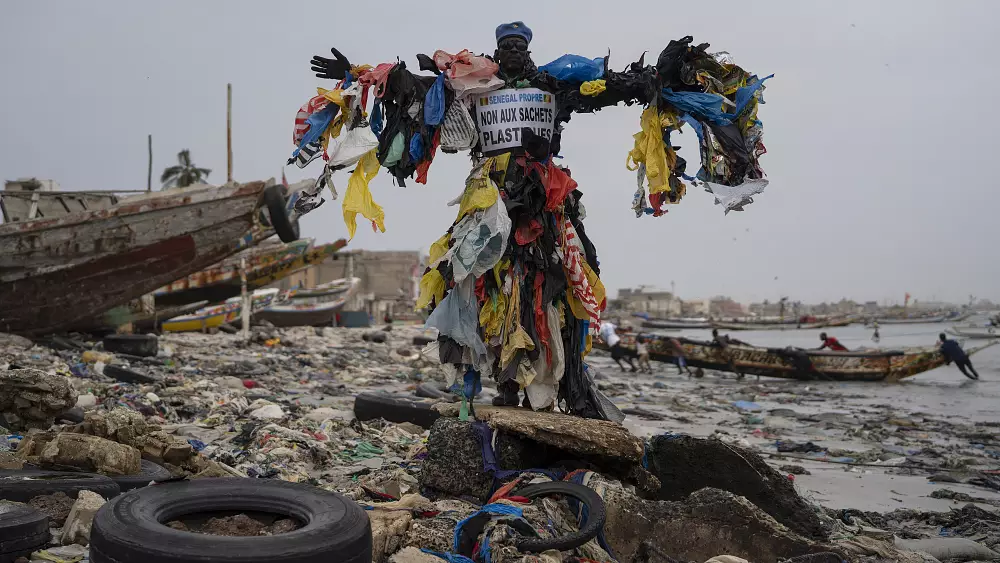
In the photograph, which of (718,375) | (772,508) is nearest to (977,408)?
(718,375)

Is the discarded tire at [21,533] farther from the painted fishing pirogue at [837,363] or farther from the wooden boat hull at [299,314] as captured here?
the wooden boat hull at [299,314]

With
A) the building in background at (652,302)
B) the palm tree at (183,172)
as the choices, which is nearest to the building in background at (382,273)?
the palm tree at (183,172)

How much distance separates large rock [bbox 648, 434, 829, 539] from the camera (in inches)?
127

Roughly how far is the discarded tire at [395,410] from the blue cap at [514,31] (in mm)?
2974

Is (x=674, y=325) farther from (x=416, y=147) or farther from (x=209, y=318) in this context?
(x=416, y=147)

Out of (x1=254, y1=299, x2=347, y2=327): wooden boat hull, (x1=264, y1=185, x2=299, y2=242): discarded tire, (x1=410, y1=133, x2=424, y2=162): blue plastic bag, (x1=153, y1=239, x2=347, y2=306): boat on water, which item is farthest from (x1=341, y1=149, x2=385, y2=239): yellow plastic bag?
(x1=254, y1=299, x2=347, y2=327): wooden boat hull

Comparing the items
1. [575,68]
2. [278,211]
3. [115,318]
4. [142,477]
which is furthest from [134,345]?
[575,68]

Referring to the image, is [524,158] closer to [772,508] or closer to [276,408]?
[772,508]

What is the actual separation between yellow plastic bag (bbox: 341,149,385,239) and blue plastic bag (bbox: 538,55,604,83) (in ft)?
3.59

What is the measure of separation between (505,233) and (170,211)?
399 inches

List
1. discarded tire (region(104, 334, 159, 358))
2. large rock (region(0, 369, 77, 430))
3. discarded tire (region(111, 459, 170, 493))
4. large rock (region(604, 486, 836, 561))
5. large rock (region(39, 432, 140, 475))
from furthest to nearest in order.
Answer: discarded tire (region(104, 334, 159, 358)) → large rock (region(0, 369, 77, 430)) → large rock (region(39, 432, 140, 475)) → discarded tire (region(111, 459, 170, 493)) → large rock (region(604, 486, 836, 561))

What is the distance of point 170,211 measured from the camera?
39.3 ft

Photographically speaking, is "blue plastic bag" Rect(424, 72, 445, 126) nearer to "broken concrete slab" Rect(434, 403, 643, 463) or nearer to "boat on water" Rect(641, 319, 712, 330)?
"broken concrete slab" Rect(434, 403, 643, 463)

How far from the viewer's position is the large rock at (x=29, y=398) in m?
4.25
